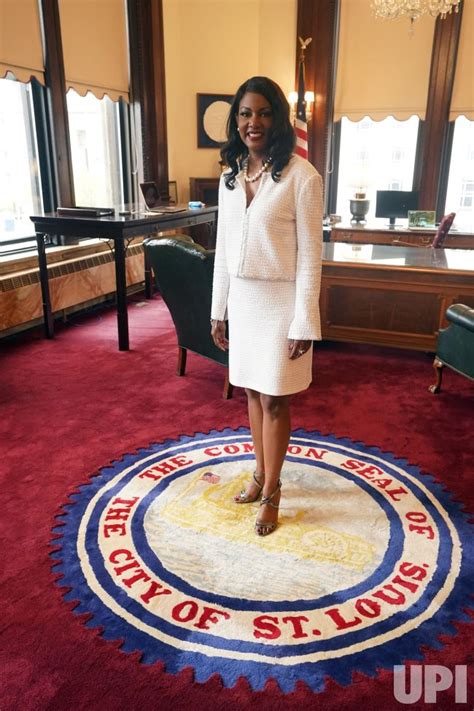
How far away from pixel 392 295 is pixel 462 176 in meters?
3.23

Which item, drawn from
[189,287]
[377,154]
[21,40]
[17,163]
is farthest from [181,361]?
[377,154]

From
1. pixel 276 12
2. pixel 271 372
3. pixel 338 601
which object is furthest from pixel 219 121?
pixel 338 601

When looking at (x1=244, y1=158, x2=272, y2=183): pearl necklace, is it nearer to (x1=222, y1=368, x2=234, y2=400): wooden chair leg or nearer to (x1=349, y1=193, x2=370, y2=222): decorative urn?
(x1=222, y1=368, x2=234, y2=400): wooden chair leg

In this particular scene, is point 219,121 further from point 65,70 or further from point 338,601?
point 338,601

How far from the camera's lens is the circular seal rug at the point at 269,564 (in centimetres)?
160

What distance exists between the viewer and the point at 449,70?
6.04 metres

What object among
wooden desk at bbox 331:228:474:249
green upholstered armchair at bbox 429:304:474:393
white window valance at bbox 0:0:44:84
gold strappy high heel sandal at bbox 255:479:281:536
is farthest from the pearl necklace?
wooden desk at bbox 331:228:474:249

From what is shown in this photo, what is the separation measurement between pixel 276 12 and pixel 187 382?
4.99m

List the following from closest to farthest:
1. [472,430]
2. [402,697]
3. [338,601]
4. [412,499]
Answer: [402,697], [338,601], [412,499], [472,430]

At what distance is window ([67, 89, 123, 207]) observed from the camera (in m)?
5.44

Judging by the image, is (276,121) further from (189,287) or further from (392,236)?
(392,236)

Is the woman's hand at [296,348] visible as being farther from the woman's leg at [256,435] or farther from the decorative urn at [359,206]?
the decorative urn at [359,206]

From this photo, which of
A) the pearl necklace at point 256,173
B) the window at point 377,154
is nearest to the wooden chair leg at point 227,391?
the pearl necklace at point 256,173

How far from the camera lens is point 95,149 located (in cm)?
577
